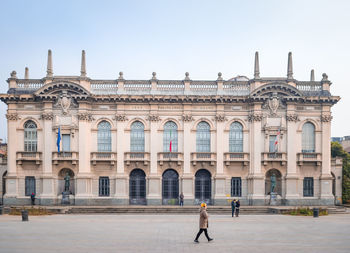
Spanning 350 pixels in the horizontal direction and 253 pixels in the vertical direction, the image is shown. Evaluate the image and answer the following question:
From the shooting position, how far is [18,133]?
43594 millimetres

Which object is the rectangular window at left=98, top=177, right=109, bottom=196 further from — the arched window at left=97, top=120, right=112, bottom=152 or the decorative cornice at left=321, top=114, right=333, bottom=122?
the decorative cornice at left=321, top=114, right=333, bottom=122

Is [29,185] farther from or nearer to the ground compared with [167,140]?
nearer to the ground

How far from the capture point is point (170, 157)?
43312 mm

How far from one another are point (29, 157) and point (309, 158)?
2845 centimetres

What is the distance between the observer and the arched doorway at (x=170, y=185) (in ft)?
145

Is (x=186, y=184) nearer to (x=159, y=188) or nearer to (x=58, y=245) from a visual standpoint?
(x=159, y=188)

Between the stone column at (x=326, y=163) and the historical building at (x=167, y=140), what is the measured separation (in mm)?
103

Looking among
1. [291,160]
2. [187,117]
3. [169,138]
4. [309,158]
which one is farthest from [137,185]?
[309,158]

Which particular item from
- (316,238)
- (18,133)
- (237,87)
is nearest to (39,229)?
(316,238)

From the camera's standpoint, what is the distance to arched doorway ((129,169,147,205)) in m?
44.0

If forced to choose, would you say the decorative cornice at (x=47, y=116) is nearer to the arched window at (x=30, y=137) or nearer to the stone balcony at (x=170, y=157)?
the arched window at (x=30, y=137)

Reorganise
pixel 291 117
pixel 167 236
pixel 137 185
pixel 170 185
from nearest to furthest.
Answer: pixel 167 236, pixel 291 117, pixel 137 185, pixel 170 185

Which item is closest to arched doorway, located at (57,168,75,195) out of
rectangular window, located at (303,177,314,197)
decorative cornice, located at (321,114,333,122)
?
rectangular window, located at (303,177,314,197)

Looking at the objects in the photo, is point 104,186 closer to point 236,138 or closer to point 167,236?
point 236,138
